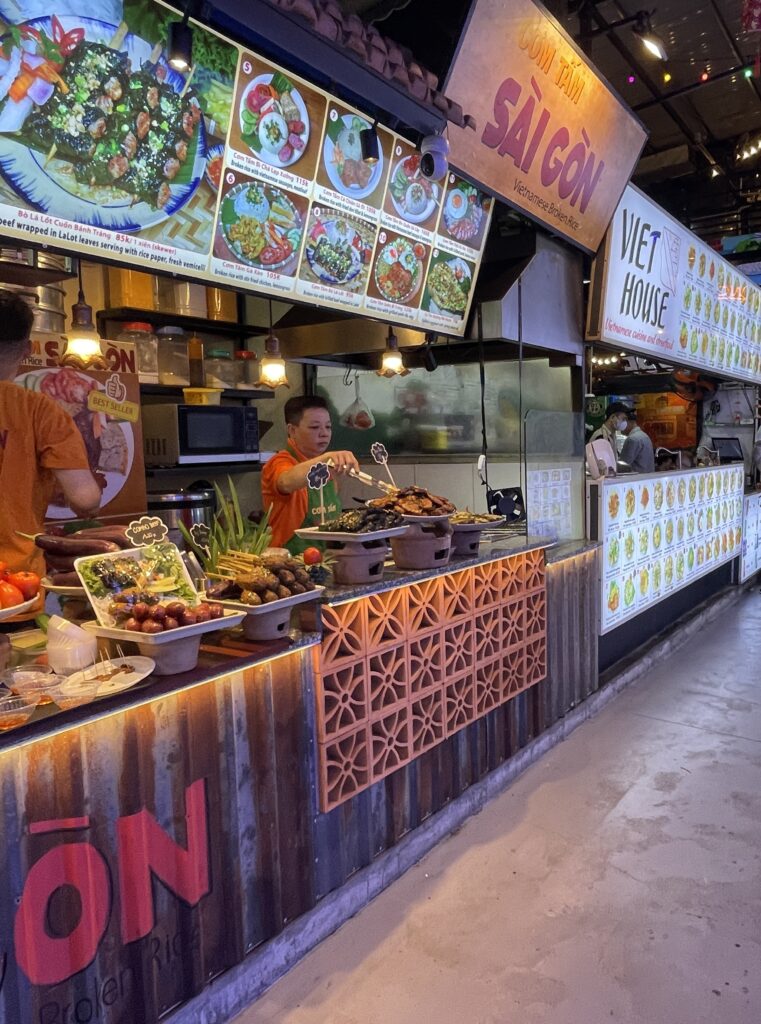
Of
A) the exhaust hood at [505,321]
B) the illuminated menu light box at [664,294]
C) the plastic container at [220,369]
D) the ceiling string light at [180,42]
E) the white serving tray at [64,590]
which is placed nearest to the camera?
the white serving tray at [64,590]

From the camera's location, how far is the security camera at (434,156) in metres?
3.59

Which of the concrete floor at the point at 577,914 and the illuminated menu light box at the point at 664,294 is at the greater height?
the illuminated menu light box at the point at 664,294

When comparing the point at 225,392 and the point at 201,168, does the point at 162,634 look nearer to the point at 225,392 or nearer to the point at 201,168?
the point at 201,168

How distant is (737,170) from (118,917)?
1363 centimetres

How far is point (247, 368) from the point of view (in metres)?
6.75

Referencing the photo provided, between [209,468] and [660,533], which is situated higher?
[209,468]

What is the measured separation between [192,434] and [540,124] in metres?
3.45

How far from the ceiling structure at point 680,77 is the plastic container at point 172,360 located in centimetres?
311

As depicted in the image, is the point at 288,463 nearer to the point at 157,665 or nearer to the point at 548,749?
the point at 157,665

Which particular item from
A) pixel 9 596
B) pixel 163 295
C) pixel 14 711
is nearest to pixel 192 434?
pixel 163 295

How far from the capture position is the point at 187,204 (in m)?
2.87

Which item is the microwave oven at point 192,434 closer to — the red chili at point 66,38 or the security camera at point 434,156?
→ the security camera at point 434,156

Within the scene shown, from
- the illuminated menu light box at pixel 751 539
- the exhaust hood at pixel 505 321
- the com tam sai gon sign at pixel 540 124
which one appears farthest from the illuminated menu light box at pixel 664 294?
the illuminated menu light box at pixel 751 539

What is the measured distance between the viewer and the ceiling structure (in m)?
3.98
